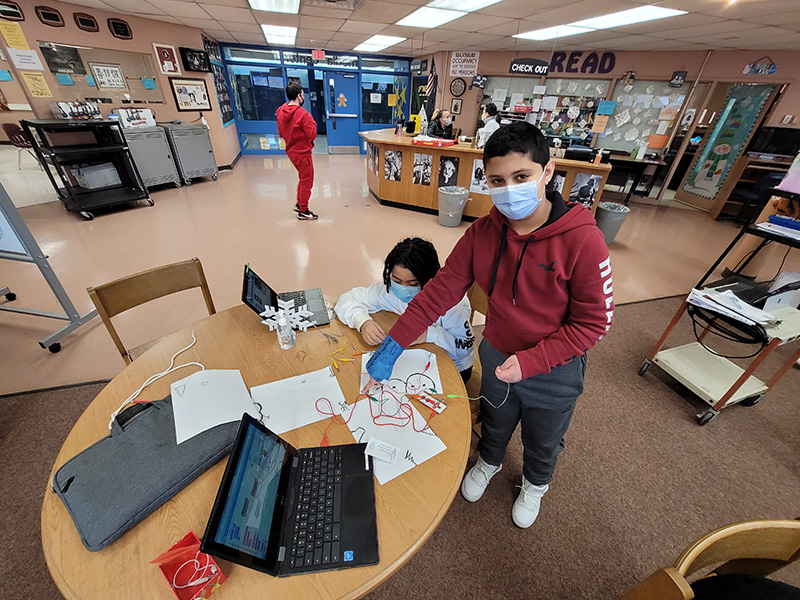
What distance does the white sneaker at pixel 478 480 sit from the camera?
1519 millimetres

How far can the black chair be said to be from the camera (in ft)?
15.4

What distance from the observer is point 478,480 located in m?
1.53

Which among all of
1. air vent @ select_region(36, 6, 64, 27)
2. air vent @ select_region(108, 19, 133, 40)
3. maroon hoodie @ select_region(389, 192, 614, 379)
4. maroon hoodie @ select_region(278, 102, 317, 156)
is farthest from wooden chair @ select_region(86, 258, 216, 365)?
air vent @ select_region(108, 19, 133, 40)

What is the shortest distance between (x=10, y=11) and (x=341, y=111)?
6.05 metres

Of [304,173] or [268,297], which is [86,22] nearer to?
[304,173]

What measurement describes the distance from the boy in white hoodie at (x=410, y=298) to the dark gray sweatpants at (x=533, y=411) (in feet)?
0.55

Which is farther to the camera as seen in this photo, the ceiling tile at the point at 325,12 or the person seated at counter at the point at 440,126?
the person seated at counter at the point at 440,126

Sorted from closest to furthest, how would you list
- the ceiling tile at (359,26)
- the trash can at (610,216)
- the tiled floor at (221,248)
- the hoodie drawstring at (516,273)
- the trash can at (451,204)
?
the hoodie drawstring at (516,273), the tiled floor at (221,248), the trash can at (610,216), the trash can at (451,204), the ceiling tile at (359,26)

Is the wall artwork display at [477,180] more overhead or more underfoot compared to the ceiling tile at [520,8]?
more underfoot

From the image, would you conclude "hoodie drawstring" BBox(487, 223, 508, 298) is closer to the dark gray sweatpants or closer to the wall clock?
the dark gray sweatpants

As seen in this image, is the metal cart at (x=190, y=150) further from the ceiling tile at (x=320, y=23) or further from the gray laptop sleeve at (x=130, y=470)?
the gray laptop sleeve at (x=130, y=470)

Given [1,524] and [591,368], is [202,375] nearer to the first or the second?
[1,524]

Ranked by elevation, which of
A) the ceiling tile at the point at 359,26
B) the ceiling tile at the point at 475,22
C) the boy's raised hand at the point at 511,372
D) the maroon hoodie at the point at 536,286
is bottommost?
the boy's raised hand at the point at 511,372

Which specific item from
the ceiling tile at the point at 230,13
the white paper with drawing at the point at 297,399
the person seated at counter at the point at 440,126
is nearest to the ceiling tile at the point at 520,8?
the person seated at counter at the point at 440,126
